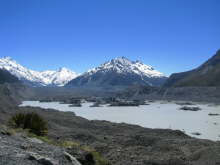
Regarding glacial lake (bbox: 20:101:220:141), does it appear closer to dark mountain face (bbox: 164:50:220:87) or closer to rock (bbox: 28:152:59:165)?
rock (bbox: 28:152:59:165)

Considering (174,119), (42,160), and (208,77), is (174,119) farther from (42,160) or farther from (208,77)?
(208,77)

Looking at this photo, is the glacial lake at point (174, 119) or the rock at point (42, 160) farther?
the glacial lake at point (174, 119)

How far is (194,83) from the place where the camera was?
133 m

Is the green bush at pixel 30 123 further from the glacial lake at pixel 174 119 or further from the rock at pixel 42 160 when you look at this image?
the glacial lake at pixel 174 119

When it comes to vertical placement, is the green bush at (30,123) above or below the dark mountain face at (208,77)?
below

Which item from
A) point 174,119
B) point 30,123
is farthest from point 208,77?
point 30,123

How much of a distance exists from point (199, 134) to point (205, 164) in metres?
18.8

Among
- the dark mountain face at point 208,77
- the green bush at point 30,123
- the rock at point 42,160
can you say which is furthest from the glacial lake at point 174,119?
the dark mountain face at point 208,77

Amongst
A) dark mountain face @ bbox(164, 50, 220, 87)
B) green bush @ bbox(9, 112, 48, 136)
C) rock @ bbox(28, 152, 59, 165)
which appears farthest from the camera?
dark mountain face @ bbox(164, 50, 220, 87)

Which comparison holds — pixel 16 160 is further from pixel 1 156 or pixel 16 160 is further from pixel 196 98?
pixel 196 98

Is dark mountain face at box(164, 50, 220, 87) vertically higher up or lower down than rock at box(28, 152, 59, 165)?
higher up

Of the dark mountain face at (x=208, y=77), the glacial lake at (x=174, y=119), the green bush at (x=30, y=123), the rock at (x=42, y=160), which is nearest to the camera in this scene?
the rock at (x=42, y=160)

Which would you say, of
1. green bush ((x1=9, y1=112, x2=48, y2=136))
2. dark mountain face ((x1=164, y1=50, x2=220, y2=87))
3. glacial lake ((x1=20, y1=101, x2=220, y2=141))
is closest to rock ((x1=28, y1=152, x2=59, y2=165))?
green bush ((x1=9, y1=112, x2=48, y2=136))

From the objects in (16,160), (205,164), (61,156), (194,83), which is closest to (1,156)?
(16,160)
